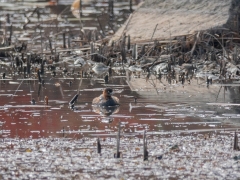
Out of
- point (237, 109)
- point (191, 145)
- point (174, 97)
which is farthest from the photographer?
point (174, 97)

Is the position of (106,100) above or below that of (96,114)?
above

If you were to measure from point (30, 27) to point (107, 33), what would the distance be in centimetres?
262

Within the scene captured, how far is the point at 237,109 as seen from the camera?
36.5 feet

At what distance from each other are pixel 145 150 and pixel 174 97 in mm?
4028

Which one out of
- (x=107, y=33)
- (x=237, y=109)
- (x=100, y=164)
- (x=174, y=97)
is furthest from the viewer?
(x=107, y=33)


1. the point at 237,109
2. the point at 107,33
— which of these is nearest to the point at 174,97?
the point at 237,109

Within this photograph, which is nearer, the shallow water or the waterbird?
the shallow water

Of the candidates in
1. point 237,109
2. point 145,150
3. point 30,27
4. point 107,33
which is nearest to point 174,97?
point 237,109

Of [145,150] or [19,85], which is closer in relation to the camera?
[145,150]

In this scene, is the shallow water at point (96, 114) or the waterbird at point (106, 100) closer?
the shallow water at point (96, 114)

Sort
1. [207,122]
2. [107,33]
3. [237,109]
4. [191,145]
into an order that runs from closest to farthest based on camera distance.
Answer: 1. [191,145]
2. [207,122]
3. [237,109]
4. [107,33]

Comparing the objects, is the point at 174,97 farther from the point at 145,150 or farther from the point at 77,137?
the point at 145,150

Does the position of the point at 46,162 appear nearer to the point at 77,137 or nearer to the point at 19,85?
the point at 77,137

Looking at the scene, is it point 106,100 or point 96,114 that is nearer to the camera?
point 96,114
